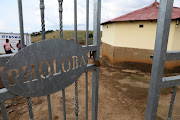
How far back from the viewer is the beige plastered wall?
6180 millimetres

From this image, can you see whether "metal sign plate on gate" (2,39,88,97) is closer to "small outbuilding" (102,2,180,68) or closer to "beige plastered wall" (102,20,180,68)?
"small outbuilding" (102,2,180,68)

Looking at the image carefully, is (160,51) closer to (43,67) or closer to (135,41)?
(43,67)

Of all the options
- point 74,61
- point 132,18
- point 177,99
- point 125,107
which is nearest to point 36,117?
point 125,107

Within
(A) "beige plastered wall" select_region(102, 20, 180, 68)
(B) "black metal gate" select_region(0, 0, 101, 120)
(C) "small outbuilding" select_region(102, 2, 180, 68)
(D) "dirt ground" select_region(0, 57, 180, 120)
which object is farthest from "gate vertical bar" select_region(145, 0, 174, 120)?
(A) "beige plastered wall" select_region(102, 20, 180, 68)

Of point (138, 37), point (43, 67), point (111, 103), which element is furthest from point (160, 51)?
point (138, 37)

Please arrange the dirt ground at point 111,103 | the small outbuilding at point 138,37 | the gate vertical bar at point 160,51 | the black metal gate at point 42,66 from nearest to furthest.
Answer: the black metal gate at point 42,66 < the gate vertical bar at point 160,51 < the dirt ground at point 111,103 < the small outbuilding at point 138,37

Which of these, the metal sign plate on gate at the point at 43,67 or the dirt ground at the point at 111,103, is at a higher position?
the metal sign plate on gate at the point at 43,67

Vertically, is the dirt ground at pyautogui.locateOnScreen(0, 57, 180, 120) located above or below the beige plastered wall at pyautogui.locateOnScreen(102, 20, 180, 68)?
below

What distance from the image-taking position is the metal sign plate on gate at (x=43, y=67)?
808 mm

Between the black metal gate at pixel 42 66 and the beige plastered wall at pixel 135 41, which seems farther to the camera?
the beige plastered wall at pixel 135 41

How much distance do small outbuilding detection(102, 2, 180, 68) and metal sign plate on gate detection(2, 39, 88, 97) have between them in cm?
627

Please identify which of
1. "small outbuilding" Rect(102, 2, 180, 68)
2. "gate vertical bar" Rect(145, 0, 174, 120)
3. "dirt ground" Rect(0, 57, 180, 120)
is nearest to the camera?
"gate vertical bar" Rect(145, 0, 174, 120)

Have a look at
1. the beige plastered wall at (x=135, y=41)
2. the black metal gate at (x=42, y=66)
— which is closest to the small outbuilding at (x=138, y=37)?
the beige plastered wall at (x=135, y=41)

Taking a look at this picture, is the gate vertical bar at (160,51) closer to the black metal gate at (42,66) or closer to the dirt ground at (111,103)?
the black metal gate at (42,66)
